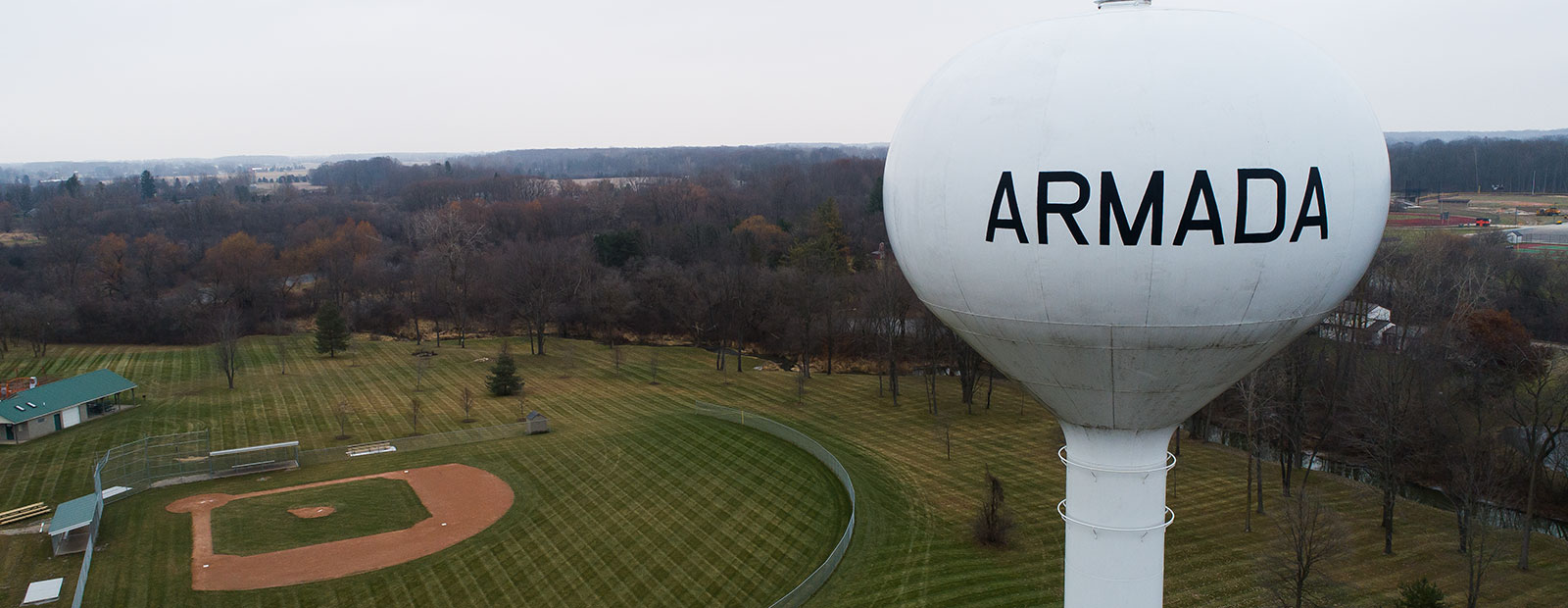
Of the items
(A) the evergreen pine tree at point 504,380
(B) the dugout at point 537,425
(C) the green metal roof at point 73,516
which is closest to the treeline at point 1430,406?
(B) the dugout at point 537,425

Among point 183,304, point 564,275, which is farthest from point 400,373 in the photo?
point 183,304

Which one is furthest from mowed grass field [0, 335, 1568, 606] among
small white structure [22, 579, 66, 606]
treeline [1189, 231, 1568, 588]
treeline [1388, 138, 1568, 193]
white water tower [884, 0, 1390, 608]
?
treeline [1388, 138, 1568, 193]

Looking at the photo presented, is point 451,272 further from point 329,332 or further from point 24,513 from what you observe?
point 24,513

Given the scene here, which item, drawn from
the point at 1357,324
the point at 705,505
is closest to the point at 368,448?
the point at 705,505

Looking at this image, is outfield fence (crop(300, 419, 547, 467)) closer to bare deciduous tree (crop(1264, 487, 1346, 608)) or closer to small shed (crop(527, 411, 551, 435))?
small shed (crop(527, 411, 551, 435))

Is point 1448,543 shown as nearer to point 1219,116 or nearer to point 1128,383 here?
point 1128,383

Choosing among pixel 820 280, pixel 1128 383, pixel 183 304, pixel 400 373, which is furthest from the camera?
pixel 183 304
